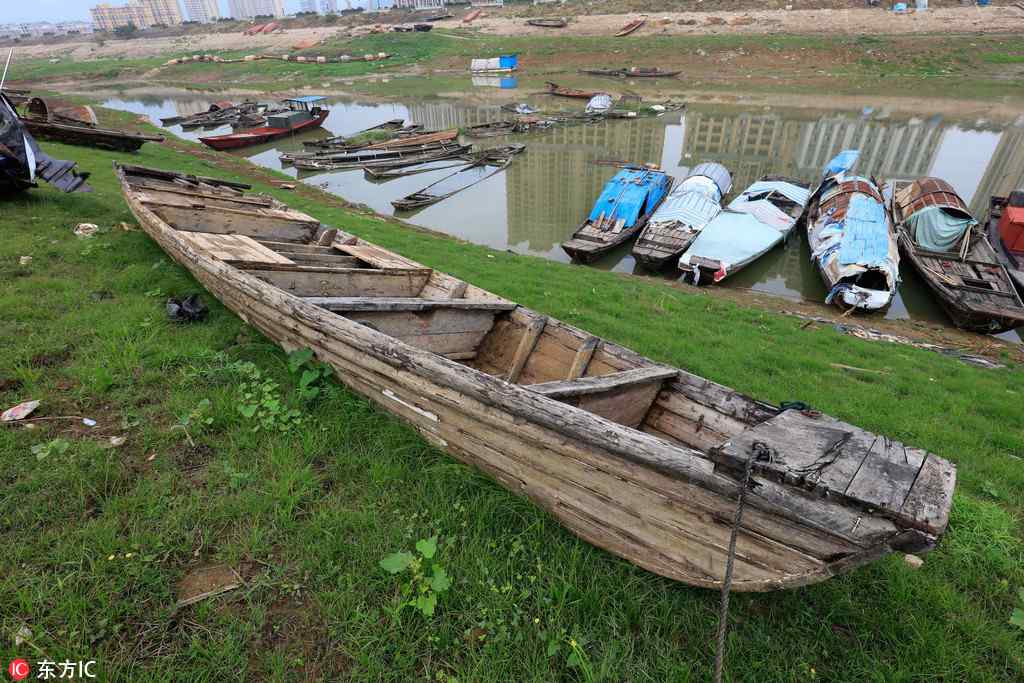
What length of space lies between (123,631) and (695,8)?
7611 cm

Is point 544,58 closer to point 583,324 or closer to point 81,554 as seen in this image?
point 583,324

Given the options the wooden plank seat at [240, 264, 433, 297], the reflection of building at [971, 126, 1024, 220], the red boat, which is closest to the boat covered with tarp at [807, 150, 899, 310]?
the reflection of building at [971, 126, 1024, 220]

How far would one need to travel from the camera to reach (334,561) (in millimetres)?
2867

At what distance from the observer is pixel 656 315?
27.1 ft

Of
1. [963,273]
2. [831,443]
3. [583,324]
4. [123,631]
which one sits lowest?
[963,273]

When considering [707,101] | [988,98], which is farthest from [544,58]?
[988,98]

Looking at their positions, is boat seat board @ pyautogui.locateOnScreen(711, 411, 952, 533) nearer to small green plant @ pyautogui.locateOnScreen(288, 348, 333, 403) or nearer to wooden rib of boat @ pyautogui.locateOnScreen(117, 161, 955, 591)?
wooden rib of boat @ pyautogui.locateOnScreen(117, 161, 955, 591)

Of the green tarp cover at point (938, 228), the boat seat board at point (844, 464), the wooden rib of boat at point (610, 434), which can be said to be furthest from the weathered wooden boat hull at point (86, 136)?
the green tarp cover at point (938, 228)

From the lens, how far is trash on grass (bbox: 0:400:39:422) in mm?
3568

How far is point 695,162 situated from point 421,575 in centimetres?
2377

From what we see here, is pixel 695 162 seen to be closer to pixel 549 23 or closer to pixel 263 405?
pixel 263 405

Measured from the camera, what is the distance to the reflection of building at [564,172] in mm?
15453

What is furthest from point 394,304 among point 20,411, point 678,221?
point 678,221

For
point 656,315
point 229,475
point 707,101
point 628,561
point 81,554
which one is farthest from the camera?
point 707,101
